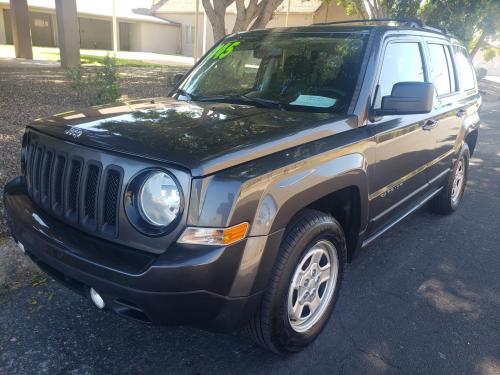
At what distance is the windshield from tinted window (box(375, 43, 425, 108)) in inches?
9.0

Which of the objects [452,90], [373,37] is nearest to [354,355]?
[373,37]

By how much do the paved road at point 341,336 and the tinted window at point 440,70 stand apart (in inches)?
66.4

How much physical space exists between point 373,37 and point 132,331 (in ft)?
8.70

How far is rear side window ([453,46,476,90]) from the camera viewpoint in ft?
15.9

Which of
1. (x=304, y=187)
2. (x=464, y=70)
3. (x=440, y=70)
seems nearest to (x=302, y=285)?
(x=304, y=187)

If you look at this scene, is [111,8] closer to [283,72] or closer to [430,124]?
[283,72]

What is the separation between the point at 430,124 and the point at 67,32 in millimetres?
14101

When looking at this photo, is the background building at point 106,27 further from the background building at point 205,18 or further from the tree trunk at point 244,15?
the tree trunk at point 244,15

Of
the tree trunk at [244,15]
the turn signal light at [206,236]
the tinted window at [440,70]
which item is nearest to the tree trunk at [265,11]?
the tree trunk at [244,15]

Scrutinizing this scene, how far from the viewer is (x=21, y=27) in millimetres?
17203

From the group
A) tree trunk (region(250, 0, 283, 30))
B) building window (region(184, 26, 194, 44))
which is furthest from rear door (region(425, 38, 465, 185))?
building window (region(184, 26, 194, 44))

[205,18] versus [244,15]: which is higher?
[205,18]

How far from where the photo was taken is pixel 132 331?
2857 mm

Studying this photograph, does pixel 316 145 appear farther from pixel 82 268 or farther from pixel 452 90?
pixel 452 90
